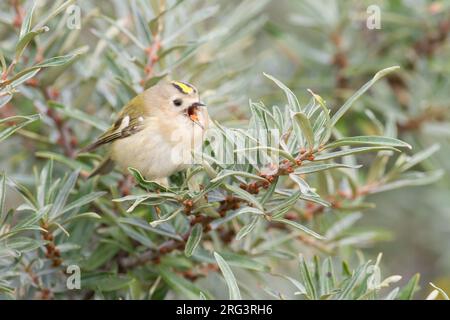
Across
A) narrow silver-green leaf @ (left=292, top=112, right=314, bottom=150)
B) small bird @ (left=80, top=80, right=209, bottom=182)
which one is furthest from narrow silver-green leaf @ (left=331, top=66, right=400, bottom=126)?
small bird @ (left=80, top=80, right=209, bottom=182)

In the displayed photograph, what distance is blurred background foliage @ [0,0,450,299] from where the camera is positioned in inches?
79.8

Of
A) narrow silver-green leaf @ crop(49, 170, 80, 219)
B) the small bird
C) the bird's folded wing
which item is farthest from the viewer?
the bird's folded wing

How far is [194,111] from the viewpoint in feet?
7.79

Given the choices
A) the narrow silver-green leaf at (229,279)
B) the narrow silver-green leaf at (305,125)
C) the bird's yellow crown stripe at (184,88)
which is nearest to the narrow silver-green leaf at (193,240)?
the narrow silver-green leaf at (229,279)

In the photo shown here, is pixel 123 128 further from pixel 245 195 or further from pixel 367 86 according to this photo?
pixel 367 86

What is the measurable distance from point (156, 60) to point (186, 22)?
222 millimetres

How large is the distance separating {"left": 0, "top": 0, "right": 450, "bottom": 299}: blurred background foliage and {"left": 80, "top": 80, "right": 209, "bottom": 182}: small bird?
0.06 m

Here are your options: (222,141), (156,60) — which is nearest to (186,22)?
(156,60)

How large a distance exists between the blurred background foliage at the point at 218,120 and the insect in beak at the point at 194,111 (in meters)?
0.15

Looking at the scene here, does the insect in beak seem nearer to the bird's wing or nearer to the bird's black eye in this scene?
the bird's black eye

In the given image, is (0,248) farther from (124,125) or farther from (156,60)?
(156,60)

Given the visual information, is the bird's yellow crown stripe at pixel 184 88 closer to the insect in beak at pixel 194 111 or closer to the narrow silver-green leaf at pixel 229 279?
the insect in beak at pixel 194 111

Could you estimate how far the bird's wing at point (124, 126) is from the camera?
2.37 m

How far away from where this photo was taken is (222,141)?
186 cm
